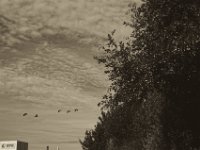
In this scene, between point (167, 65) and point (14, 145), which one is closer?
point (167, 65)

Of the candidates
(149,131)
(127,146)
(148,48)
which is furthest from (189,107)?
(127,146)

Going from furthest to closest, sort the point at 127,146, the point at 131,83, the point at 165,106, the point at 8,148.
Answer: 1. the point at 8,148
2. the point at 127,146
3. the point at 165,106
4. the point at 131,83

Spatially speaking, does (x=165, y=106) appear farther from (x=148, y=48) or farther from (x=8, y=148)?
(x=8, y=148)

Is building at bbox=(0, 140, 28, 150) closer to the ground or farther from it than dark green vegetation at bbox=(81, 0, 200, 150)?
farther from it

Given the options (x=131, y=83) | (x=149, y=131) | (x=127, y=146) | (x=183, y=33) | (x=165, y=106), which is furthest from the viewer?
(x=127, y=146)

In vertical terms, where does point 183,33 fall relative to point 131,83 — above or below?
above

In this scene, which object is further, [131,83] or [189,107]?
[189,107]

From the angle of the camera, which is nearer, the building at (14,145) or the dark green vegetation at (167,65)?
the dark green vegetation at (167,65)

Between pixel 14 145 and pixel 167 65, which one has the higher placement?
pixel 14 145

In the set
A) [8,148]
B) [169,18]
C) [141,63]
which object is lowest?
[141,63]

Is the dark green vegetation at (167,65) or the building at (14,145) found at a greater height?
the building at (14,145)

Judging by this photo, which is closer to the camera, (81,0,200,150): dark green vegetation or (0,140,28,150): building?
(81,0,200,150): dark green vegetation

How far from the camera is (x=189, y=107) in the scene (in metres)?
32.1

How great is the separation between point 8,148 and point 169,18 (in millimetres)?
102830
